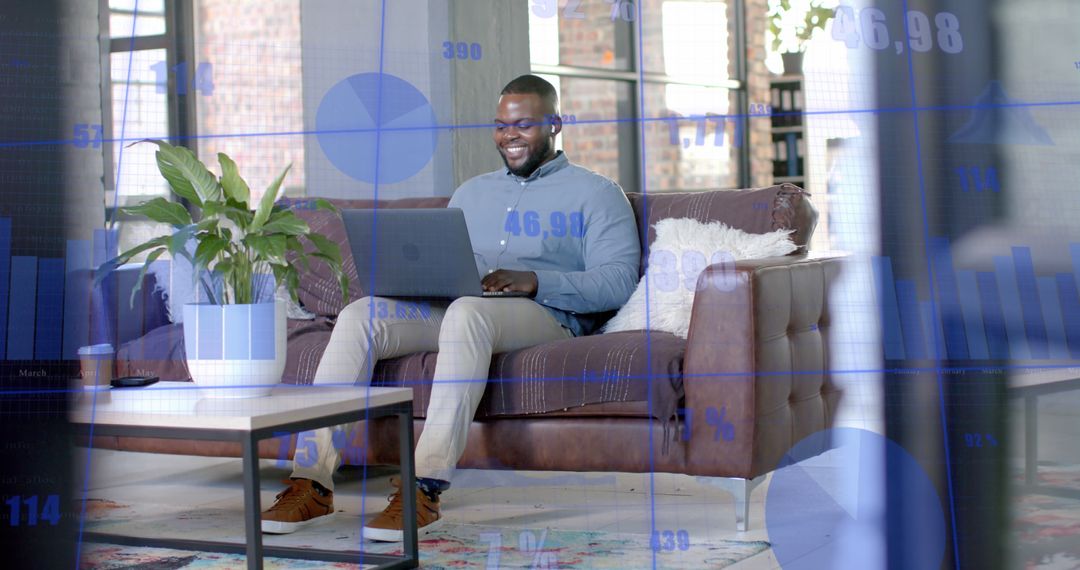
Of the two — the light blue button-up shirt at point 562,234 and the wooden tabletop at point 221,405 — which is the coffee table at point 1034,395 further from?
the light blue button-up shirt at point 562,234

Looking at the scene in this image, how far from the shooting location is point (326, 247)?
236 cm

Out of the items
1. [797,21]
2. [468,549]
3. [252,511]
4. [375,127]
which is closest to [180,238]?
[252,511]

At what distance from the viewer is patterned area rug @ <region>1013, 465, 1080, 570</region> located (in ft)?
5.58

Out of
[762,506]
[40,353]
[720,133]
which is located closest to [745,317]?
[762,506]

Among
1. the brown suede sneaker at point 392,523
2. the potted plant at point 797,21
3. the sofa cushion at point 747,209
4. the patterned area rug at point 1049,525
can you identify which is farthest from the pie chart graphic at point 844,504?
the potted plant at point 797,21

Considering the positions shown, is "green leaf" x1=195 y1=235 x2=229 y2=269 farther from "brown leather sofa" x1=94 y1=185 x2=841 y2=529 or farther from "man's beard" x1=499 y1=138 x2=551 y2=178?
"man's beard" x1=499 y1=138 x2=551 y2=178

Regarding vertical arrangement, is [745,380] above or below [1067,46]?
below

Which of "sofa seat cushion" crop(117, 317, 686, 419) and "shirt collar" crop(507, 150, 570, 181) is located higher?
"shirt collar" crop(507, 150, 570, 181)

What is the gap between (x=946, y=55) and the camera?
65.9 inches

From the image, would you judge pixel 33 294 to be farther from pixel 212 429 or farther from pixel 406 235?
pixel 406 235

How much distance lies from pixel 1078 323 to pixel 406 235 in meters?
1.44

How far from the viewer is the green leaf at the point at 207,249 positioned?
2250mm

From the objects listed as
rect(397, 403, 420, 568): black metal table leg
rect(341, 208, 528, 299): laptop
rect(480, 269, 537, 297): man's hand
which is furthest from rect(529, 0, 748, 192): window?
rect(397, 403, 420, 568): black metal table leg

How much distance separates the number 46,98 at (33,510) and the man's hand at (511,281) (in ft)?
4.50
